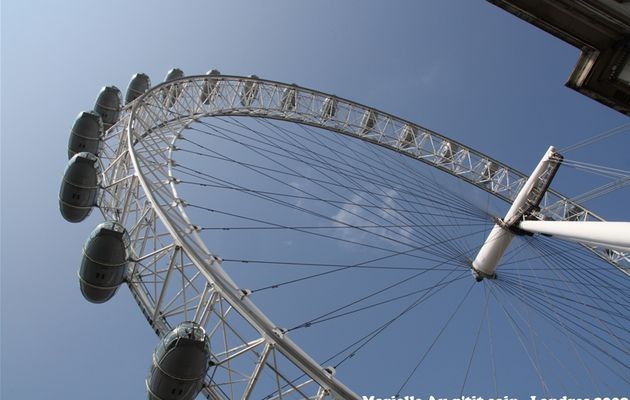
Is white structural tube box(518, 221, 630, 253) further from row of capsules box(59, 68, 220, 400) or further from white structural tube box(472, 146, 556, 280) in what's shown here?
row of capsules box(59, 68, 220, 400)

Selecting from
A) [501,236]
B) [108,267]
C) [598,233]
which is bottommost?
[108,267]

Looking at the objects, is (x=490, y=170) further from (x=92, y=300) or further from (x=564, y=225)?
(x=92, y=300)

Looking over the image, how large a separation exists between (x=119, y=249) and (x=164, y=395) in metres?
4.43

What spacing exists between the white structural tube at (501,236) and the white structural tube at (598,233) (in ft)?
18.1

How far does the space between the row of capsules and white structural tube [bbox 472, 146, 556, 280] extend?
12000 millimetres

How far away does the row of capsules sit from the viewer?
10.7 m

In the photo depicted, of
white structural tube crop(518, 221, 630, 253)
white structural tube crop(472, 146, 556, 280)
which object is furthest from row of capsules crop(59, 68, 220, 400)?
white structural tube crop(472, 146, 556, 280)

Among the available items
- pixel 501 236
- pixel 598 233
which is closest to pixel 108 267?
pixel 598 233

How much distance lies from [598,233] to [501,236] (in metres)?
8.70

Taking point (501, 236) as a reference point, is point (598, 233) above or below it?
above

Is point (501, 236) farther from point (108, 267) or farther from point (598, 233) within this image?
point (108, 267)

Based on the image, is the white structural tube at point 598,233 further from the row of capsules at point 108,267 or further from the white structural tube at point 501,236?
the row of capsules at point 108,267

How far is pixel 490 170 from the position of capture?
96.4ft

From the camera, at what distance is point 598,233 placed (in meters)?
9.80
